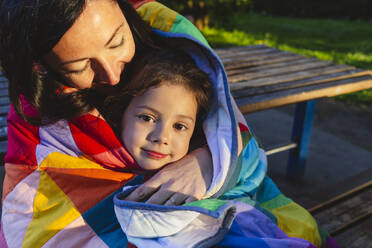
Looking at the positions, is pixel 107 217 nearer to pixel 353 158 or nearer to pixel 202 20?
pixel 353 158

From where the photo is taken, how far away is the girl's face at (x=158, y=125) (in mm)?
1538

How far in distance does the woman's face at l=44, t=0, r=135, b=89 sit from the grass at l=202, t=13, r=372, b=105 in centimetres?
419

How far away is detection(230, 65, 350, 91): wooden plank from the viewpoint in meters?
2.40

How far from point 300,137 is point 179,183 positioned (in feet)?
6.11

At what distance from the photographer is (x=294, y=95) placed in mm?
2246

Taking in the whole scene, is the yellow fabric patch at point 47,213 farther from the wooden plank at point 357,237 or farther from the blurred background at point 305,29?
the blurred background at point 305,29

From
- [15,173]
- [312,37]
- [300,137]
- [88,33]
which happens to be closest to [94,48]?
[88,33]

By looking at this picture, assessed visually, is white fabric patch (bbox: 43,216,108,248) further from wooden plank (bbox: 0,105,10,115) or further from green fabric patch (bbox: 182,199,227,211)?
wooden plank (bbox: 0,105,10,115)

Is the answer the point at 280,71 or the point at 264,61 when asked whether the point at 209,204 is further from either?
the point at 264,61

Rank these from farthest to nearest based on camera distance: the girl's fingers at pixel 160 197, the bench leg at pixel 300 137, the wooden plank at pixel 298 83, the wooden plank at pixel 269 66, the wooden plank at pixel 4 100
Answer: the bench leg at pixel 300 137 < the wooden plank at pixel 269 66 < the wooden plank at pixel 298 83 < the wooden plank at pixel 4 100 < the girl's fingers at pixel 160 197

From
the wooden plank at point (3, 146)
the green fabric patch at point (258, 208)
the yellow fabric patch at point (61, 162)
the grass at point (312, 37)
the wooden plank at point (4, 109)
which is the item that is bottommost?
the grass at point (312, 37)

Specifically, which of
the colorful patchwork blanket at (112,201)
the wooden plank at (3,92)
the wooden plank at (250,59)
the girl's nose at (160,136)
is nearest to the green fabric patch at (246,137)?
the colorful patchwork blanket at (112,201)

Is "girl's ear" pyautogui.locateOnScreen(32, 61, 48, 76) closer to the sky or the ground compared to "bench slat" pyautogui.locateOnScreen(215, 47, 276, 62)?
closer to the sky

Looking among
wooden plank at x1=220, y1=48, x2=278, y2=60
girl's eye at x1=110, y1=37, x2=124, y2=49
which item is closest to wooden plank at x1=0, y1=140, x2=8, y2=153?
girl's eye at x1=110, y1=37, x2=124, y2=49
